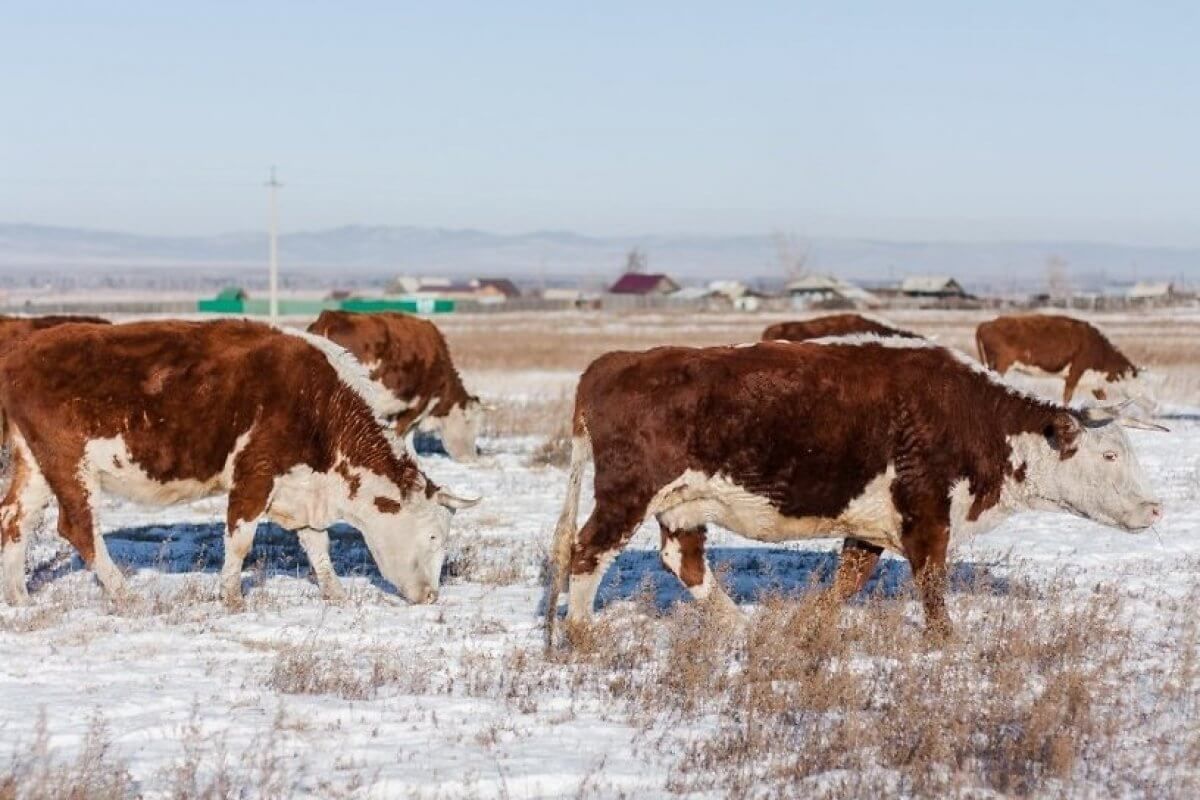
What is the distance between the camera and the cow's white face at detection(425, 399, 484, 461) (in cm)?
1906

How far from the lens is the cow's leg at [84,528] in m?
9.38

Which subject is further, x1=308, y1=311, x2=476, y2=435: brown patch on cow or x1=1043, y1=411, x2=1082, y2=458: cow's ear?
x1=308, y1=311, x2=476, y2=435: brown patch on cow

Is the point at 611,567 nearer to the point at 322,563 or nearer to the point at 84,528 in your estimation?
the point at 322,563

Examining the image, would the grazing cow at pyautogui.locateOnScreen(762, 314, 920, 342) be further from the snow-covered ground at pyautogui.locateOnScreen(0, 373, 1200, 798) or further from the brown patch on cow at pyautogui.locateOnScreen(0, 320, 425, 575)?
the brown patch on cow at pyautogui.locateOnScreen(0, 320, 425, 575)

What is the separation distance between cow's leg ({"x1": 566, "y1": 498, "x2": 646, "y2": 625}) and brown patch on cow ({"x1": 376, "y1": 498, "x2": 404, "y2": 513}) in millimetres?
2016

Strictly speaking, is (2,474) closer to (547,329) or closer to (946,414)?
(946,414)

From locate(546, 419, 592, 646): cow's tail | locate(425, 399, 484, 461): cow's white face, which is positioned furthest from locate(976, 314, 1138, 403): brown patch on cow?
locate(546, 419, 592, 646): cow's tail

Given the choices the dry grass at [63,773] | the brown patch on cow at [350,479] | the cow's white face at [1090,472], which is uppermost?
the cow's white face at [1090,472]

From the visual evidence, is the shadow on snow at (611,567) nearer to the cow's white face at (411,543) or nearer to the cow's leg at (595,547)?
the cow's white face at (411,543)

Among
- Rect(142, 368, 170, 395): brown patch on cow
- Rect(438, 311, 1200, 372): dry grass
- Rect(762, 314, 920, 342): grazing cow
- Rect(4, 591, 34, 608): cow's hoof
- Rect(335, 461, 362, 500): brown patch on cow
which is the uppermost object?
Rect(142, 368, 170, 395): brown patch on cow

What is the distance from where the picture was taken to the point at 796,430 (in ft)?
27.8

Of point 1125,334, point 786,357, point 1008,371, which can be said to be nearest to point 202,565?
point 786,357

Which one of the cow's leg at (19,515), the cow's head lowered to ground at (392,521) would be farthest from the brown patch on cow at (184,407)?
the cow's leg at (19,515)

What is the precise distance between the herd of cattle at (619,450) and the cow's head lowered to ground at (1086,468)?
0.04ft
